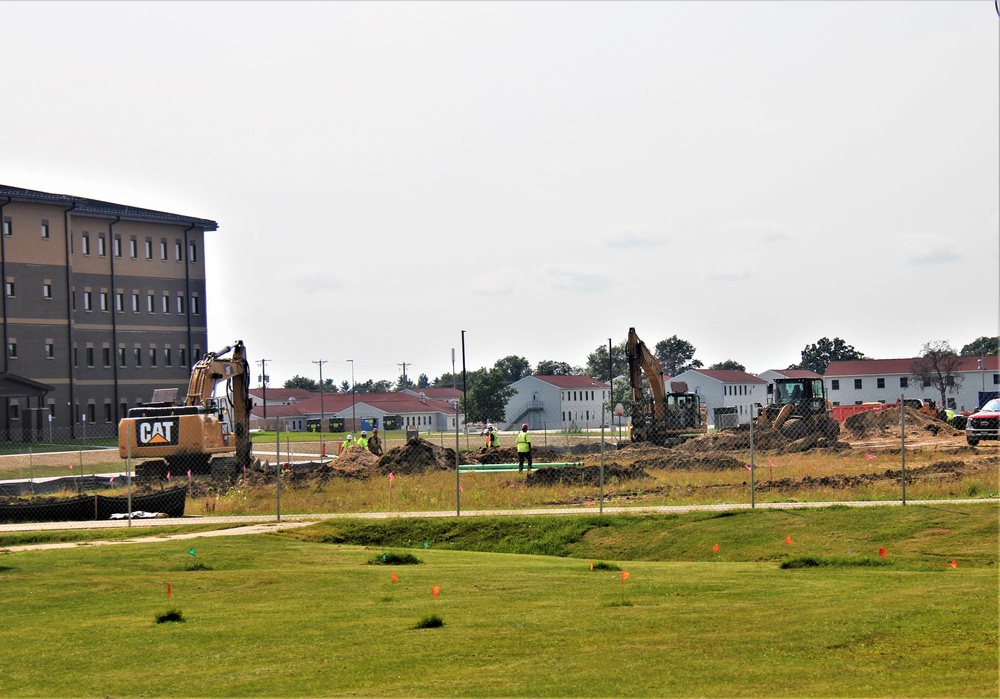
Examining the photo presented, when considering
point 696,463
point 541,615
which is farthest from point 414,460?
point 541,615

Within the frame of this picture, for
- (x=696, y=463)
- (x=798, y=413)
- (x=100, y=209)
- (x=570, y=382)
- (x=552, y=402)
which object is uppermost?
(x=100, y=209)

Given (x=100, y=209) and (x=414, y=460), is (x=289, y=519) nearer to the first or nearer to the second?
(x=414, y=460)

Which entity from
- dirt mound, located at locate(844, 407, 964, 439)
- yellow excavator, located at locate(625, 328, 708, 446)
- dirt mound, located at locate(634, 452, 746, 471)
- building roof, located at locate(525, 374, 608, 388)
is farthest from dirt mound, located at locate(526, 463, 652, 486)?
building roof, located at locate(525, 374, 608, 388)

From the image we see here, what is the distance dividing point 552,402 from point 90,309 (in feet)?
232

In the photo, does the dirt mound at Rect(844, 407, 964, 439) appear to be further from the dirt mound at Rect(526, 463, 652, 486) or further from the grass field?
the grass field

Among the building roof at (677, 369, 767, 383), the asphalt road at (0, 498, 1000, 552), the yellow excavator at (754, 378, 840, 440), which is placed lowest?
the asphalt road at (0, 498, 1000, 552)

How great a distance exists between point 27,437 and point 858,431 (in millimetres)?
49818

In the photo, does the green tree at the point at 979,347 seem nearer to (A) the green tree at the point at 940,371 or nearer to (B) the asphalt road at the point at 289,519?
(A) the green tree at the point at 940,371

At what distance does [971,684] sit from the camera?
9.05 meters

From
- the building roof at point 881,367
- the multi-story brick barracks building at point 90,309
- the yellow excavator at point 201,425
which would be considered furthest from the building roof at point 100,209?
the building roof at point 881,367

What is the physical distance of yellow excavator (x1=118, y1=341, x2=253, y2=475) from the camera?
4353 centimetres

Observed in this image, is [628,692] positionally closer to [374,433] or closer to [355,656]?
[355,656]

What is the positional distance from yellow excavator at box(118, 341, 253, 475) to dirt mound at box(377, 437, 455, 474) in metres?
5.09

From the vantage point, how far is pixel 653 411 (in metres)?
56.2
